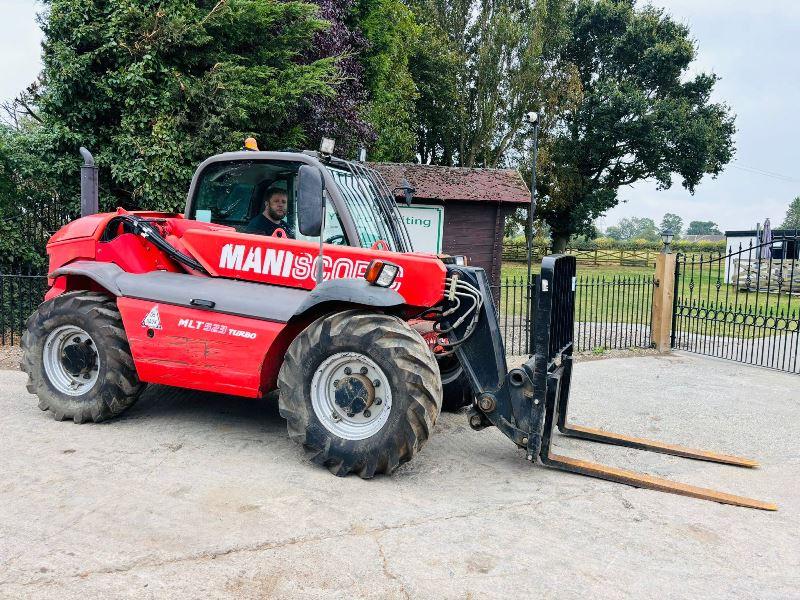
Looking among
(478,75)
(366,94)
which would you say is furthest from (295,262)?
(478,75)

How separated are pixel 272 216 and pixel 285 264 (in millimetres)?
738

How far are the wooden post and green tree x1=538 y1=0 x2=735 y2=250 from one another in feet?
83.0

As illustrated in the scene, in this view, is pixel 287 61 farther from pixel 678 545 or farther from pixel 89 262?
pixel 678 545

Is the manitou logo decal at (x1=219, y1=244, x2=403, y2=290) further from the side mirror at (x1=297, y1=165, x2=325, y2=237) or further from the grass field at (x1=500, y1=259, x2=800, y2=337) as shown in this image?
the grass field at (x1=500, y1=259, x2=800, y2=337)

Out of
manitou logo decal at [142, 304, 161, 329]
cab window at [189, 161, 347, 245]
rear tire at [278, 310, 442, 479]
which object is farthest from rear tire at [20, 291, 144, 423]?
rear tire at [278, 310, 442, 479]

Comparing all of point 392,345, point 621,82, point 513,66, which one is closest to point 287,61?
point 392,345

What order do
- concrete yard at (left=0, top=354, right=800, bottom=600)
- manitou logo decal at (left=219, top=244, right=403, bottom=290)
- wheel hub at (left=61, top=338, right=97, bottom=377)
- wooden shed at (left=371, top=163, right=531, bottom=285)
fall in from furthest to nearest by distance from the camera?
wooden shed at (left=371, top=163, right=531, bottom=285)
wheel hub at (left=61, top=338, right=97, bottom=377)
manitou logo decal at (left=219, top=244, right=403, bottom=290)
concrete yard at (left=0, top=354, right=800, bottom=600)

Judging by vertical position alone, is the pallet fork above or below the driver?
below

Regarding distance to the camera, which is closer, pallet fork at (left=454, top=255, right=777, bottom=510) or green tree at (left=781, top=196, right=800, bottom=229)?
pallet fork at (left=454, top=255, right=777, bottom=510)

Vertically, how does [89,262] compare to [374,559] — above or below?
above

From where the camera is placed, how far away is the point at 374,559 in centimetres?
367

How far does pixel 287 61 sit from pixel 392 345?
1013cm

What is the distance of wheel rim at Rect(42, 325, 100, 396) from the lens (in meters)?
5.84

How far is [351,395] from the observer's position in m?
4.86
